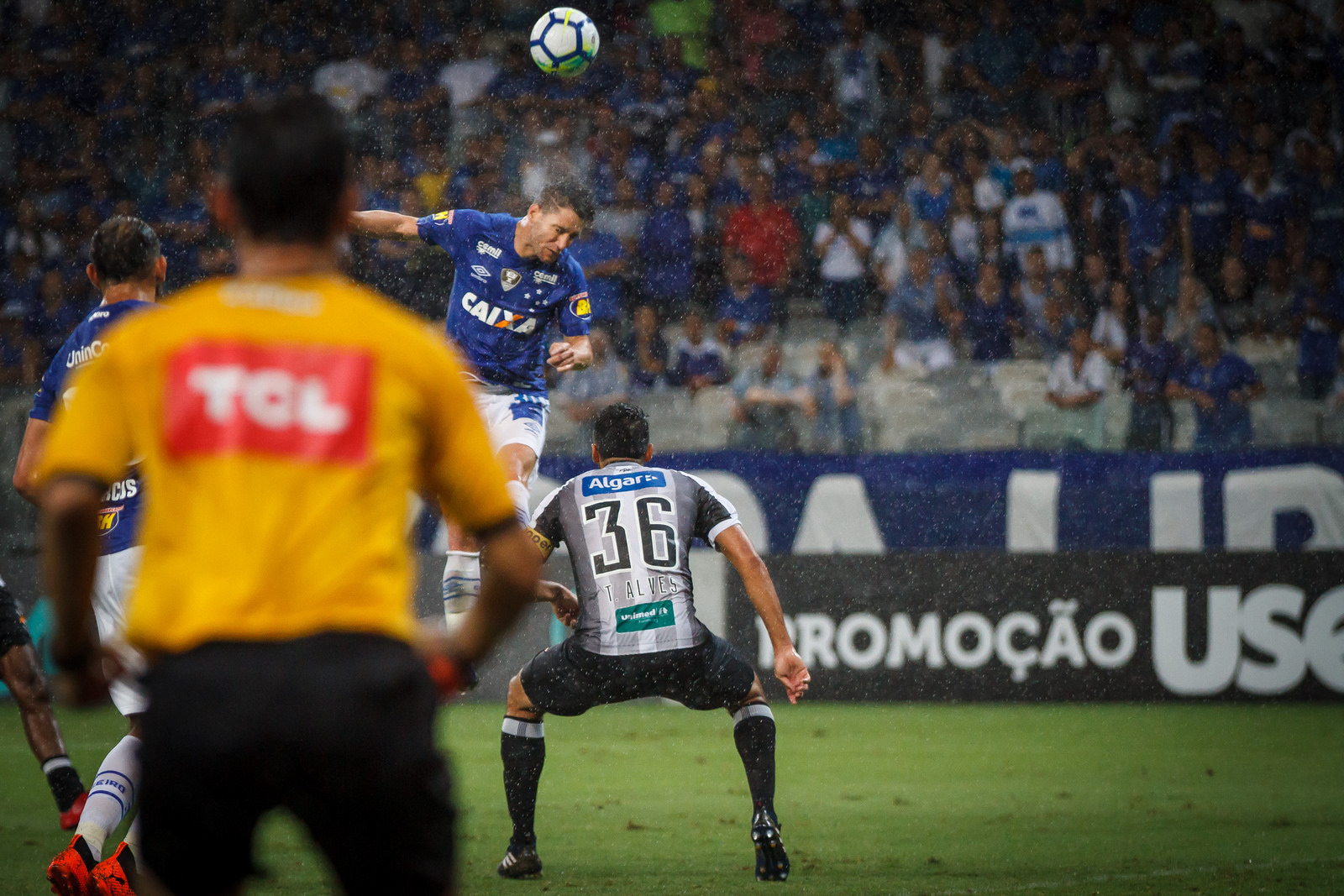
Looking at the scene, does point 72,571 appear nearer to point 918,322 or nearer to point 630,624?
point 630,624

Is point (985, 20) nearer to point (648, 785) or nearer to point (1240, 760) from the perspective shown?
point (1240, 760)

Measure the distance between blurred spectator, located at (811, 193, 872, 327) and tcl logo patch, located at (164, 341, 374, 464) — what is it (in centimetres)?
1144

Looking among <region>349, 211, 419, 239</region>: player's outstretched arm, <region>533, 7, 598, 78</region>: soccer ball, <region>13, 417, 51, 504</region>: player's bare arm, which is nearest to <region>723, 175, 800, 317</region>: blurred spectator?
<region>533, 7, 598, 78</region>: soccer ball

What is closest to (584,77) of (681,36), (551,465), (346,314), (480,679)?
(681,36)

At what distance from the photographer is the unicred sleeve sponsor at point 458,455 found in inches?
86.1

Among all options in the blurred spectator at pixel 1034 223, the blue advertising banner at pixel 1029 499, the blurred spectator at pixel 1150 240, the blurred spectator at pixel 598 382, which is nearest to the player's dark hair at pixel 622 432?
the blue advertising banner at pixel 1029 499

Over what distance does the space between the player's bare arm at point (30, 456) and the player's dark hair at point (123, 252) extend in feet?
1.63

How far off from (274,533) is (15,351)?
12935 mm

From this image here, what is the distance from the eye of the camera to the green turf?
5699 millimetres

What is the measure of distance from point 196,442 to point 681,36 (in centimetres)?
1384

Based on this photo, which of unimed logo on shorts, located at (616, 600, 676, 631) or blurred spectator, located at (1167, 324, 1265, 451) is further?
blurred spectator, located at (1167, 324, 1265, 451)

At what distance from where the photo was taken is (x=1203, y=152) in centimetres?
1351

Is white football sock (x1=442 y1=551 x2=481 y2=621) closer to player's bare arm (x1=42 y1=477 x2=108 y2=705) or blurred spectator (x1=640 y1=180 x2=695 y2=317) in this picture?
player's bare arm (x1=42 y1=477 x2=108 y2=705)

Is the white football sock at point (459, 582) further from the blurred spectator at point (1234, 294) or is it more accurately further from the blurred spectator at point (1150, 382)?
the blurred spectator at point (1234, 294)
